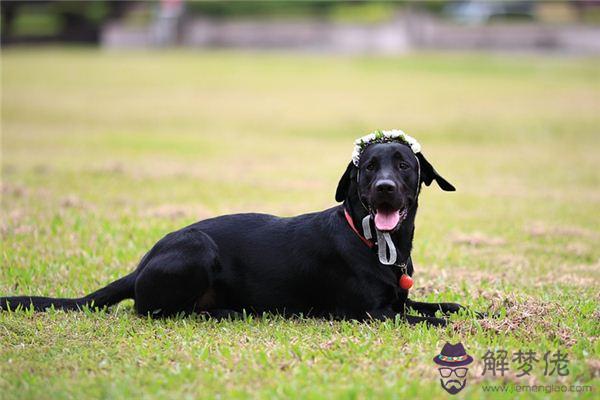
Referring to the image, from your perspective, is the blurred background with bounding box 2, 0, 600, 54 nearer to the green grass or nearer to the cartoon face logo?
the green grass

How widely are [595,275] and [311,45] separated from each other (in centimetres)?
3752

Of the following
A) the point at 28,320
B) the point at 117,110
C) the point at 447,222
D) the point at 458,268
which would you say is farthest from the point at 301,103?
the point at 28,320

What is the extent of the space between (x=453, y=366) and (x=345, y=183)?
5.72 feet

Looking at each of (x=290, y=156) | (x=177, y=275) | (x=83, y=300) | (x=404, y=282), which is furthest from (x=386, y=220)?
(x=290, y=156)

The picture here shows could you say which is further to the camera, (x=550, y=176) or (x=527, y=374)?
(x=550, y=176)

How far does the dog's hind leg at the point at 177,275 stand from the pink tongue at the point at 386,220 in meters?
1.26

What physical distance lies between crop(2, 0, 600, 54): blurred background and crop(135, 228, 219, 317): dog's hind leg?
120 ft

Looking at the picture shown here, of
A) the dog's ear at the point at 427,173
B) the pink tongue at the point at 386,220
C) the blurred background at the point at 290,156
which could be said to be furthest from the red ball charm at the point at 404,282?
the dog's ear at the point at 427,173

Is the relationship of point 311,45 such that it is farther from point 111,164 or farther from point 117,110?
point 111,164

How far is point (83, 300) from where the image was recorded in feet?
19.6

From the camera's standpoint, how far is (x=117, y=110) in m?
25.5

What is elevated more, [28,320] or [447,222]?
[28,320]

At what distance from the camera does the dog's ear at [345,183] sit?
5777 mm

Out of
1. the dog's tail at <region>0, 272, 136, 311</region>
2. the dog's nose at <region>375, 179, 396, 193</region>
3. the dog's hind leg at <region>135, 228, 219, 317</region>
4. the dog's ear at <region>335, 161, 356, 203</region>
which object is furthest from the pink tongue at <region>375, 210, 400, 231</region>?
the dog's tail at <region>0, 272, 136, 311</region>
